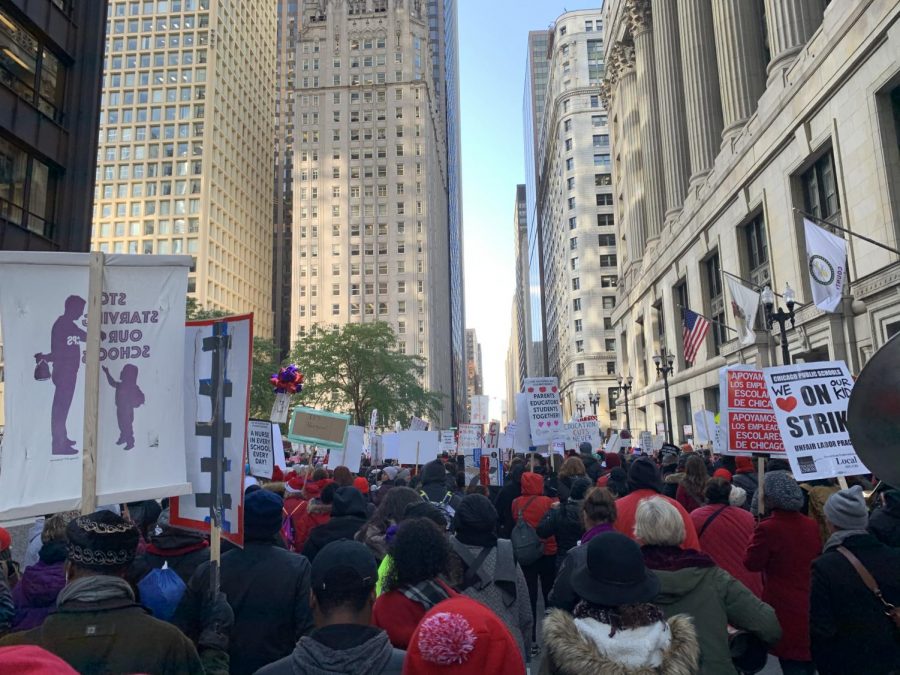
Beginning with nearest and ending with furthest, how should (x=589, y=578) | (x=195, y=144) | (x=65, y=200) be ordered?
1. (x=589, y=578)
2. (x=65, y=200)
3. (x=195, y=144)

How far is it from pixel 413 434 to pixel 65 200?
17128 millimetres

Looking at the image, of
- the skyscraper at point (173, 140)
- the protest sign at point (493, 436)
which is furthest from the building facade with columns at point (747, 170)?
the skyscraper at point (173, 140)

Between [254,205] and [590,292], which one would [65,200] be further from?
[254,205]

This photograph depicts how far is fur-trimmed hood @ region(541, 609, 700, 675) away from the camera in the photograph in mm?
2732

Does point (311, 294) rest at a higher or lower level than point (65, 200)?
higher

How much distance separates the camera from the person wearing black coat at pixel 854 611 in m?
3.88

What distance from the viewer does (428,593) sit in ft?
11.5

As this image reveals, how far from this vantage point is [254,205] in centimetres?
10044

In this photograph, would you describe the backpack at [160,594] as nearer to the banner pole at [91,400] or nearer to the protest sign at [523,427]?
the banner pole at [91,400]

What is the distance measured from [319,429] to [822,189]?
68.7 feet

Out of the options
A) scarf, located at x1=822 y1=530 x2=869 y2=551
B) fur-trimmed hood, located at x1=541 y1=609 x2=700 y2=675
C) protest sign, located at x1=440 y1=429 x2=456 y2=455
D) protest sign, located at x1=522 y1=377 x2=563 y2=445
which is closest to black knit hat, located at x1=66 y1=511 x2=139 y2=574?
fur-trimmed hood, located at x1=541 y1=609 x2=700 y2=675

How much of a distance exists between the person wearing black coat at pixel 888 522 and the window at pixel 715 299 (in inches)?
1287

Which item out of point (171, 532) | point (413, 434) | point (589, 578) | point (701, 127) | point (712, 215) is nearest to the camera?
point (589, 578)

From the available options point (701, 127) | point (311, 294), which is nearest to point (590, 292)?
point (311, 294)
